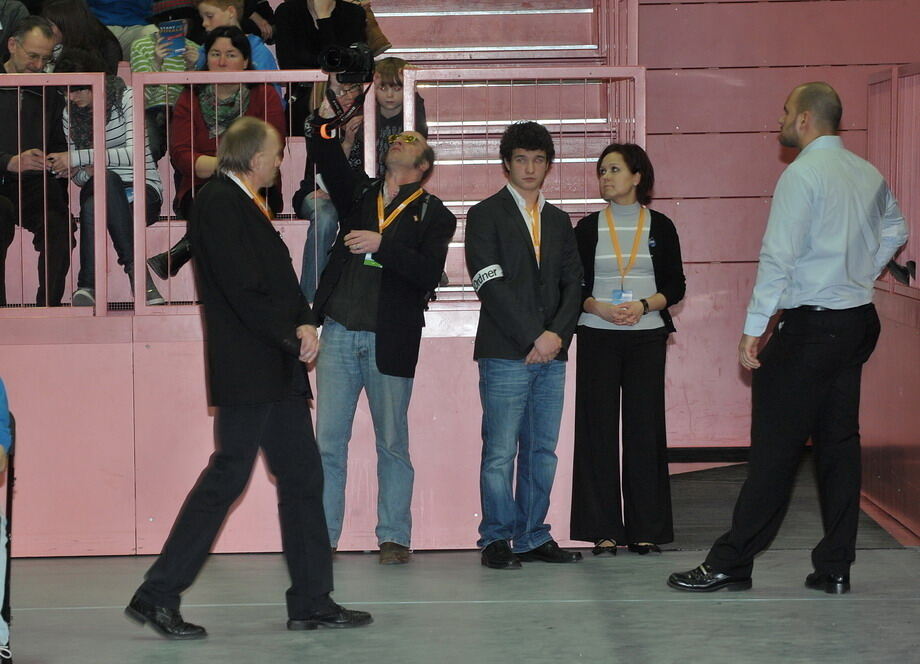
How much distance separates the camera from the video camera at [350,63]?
4750mm

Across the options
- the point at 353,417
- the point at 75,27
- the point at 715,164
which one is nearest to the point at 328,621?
the point at 353,417

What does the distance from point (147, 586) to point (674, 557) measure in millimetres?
2110

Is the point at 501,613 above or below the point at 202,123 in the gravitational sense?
below

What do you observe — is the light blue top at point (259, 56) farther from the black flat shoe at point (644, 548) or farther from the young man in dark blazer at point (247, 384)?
the black flat shoe at point (644, 548)

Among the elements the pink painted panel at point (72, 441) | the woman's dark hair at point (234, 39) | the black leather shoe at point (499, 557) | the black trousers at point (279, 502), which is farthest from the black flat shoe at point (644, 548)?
the woman's dark hair at point (234, 39)

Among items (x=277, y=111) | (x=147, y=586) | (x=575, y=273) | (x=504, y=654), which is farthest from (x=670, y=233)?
(x=147, y=586)

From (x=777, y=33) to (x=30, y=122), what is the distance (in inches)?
169

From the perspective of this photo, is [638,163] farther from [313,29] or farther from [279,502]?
[313,29]

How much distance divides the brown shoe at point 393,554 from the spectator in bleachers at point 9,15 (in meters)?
3.42

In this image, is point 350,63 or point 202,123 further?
point 202,123

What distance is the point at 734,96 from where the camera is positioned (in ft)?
24.5

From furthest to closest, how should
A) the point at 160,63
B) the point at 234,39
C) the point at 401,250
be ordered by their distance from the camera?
1. the point at 160,63
2. the point at 234,39
3. the point at 401,250

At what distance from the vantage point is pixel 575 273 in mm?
4895

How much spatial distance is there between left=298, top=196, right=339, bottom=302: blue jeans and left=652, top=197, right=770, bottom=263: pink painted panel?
9.49 ft
